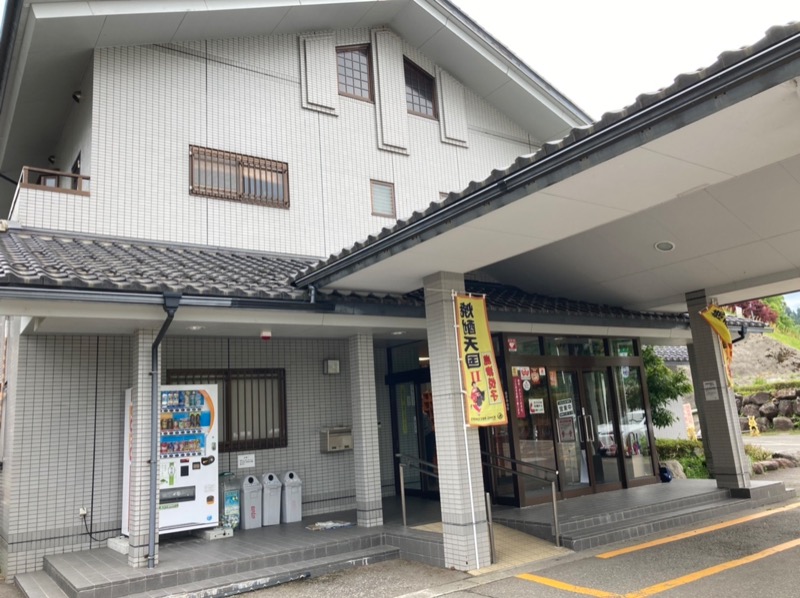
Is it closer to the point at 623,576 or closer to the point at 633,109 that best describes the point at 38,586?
the point at 623,576

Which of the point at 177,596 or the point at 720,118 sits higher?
the point at 720,118

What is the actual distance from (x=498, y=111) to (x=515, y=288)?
498 centimetres

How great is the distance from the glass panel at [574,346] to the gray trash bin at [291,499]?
468 cm

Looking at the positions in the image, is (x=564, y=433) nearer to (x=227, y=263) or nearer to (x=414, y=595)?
(x=414, y=595)

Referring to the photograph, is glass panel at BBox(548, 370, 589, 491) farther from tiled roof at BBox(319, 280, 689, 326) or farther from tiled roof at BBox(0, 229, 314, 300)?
tiled roof at BBox(0, 229, 314, 300)

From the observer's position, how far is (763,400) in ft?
81.4

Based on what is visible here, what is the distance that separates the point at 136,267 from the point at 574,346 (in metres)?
7.36

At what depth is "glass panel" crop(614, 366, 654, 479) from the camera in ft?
36.8

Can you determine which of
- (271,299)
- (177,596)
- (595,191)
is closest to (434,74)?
(271,299)

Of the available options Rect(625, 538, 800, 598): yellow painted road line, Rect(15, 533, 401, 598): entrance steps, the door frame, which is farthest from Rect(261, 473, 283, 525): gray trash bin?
Rect(625, 538, 800, 598): yellow painted road line

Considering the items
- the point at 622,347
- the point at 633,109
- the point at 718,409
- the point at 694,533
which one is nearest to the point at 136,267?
the point at 633,109

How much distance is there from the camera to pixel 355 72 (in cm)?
1207

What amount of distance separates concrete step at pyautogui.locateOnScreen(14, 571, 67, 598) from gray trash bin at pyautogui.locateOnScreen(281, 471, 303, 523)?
3.06 metres

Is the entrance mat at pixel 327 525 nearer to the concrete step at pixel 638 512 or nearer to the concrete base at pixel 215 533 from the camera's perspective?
the concrete base at pixel 215 533
